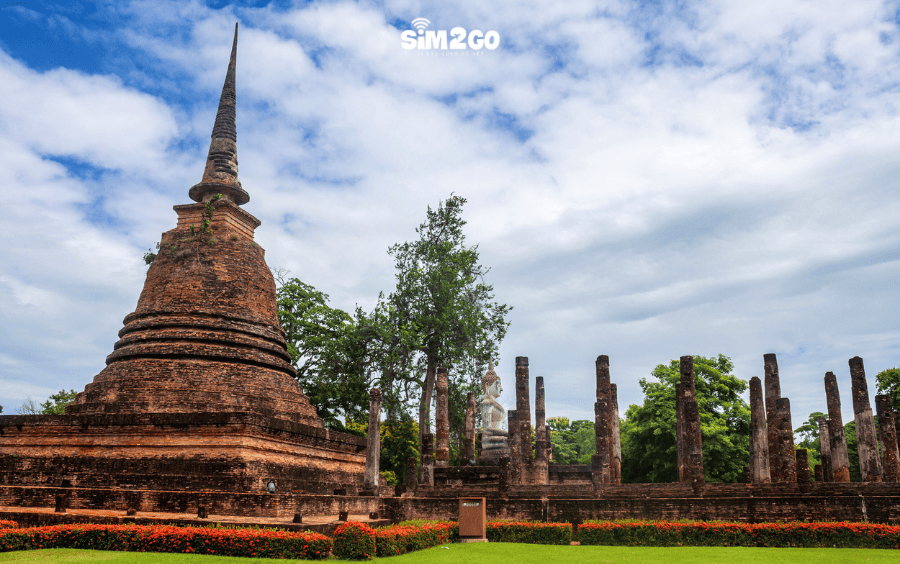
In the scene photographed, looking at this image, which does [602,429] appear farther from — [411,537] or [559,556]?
[411,537]

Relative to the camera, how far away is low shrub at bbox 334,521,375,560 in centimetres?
1110

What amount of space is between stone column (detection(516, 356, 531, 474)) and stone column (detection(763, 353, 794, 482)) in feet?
31.4

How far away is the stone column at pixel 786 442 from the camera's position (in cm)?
2173

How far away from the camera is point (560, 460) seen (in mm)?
51844

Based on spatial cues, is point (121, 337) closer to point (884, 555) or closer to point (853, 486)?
point (884, 555)

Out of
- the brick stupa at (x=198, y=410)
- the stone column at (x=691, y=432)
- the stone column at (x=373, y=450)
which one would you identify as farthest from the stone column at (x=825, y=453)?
the brick stupa at (x=198, y=410)

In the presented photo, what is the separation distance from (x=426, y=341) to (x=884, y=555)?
20.5 metres

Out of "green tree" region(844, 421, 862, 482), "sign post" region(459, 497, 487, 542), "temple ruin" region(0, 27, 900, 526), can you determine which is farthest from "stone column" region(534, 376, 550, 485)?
"green tree" region(844, 421, 862, 482)

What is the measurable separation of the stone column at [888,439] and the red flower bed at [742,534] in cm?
1175

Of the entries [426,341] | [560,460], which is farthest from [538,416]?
[560,460]

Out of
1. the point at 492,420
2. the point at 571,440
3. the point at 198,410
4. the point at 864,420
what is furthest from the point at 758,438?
the point at 571,440

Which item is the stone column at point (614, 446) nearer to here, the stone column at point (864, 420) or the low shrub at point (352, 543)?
the stone column at point (864, 420)

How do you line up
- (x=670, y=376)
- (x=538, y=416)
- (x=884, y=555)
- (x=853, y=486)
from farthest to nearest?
(x=670, y=376)
(x=538, y=416)
(x=853, y=486)
(x=884, y=555)

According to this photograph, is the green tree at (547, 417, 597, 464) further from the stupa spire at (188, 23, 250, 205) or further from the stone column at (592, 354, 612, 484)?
the stupa spire at (188, 23, 250, 205)
